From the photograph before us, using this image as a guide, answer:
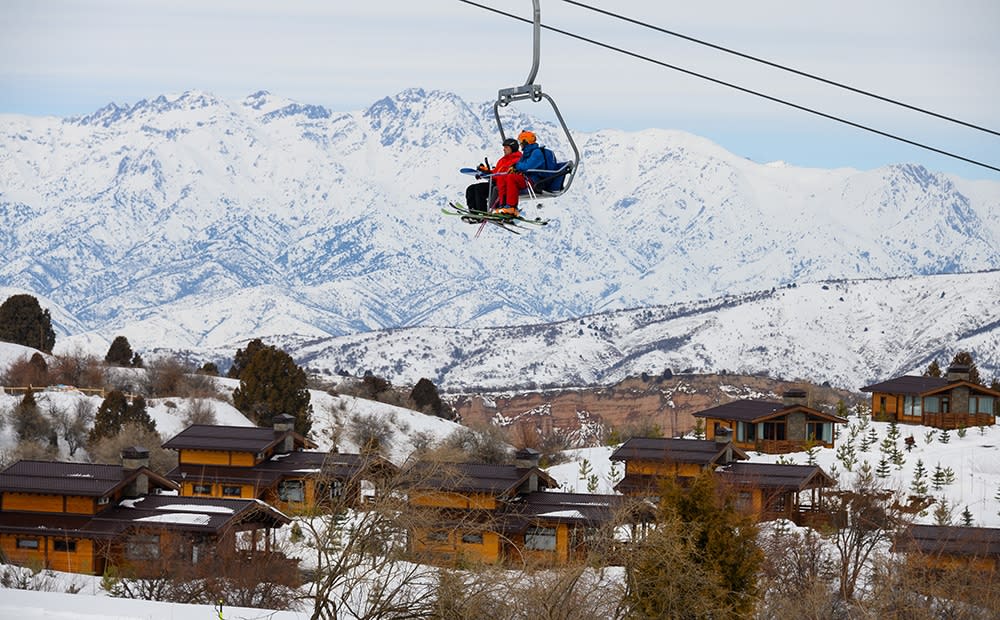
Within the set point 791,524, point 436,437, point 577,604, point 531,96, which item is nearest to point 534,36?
point 531,96

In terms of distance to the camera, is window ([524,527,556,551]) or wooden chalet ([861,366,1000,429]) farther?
wooden chalet ([861,366,1000,429])

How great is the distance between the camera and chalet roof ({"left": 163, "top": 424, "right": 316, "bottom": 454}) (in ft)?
255

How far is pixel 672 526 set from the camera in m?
42.5

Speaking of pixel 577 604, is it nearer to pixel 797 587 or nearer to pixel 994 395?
pixel 797 587

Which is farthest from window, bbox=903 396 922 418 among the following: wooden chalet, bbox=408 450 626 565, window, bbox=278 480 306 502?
window, bbox=278 480 306 502

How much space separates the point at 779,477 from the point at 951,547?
14.6 m

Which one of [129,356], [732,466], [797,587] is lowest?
[797,587]

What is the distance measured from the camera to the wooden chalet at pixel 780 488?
71250 millimetres

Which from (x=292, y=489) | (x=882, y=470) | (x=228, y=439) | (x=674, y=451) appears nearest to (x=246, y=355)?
(x=228, y=439)

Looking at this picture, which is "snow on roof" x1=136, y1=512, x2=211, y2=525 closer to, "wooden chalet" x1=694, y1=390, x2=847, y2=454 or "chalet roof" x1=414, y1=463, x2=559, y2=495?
"chalet roof" x1=414, y1=463, x2=559, y2=495

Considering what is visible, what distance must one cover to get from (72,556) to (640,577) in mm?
30766

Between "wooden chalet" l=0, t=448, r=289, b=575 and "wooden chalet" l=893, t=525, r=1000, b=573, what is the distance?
22674mm

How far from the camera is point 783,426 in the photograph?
9288cm

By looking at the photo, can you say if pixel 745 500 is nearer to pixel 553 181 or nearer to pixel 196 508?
pixel 196 508
